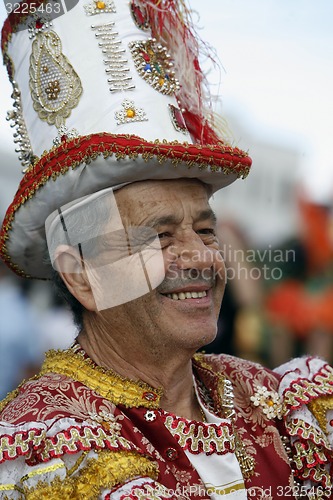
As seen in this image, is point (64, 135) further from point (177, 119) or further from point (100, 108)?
point (177, 119)

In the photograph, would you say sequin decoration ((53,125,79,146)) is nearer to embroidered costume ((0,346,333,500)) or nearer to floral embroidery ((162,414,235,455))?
embroidered costume ((0,346,333,500))

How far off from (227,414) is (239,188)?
1.72 meters

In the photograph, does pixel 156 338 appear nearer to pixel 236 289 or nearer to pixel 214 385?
pixel 214 385

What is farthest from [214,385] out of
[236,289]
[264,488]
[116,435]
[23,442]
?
[236,289]

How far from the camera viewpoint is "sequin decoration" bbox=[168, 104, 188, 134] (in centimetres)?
263

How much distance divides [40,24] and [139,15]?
13.0 inches

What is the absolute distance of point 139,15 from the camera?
2.72 meters

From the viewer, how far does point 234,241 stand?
15.3ft

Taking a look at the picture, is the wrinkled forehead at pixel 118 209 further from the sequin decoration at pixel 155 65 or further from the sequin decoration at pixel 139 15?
the sequin decoration at pixel 139 15

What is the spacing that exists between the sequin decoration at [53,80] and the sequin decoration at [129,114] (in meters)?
0.15

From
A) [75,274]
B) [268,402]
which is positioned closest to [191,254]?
[75,274]

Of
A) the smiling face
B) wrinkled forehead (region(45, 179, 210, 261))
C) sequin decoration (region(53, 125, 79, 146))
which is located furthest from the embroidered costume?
sequin decoration (region(53, 125, 79, 146))

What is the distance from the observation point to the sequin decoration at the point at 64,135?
2549mm

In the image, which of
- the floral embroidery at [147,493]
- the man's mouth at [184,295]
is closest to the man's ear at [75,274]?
A: the man's mouth at [184,295]
